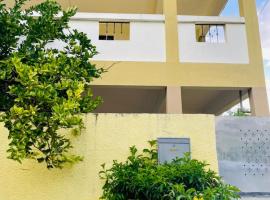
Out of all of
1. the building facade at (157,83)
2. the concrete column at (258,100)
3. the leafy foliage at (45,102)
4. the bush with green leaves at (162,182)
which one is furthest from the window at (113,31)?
the bush with green leaves at (162,182)

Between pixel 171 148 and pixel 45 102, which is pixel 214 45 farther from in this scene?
pixel 45 102

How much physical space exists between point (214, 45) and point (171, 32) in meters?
1.17

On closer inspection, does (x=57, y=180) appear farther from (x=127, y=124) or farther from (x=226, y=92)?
→ (x=226, y=92)

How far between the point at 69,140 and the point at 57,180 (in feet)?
1.78

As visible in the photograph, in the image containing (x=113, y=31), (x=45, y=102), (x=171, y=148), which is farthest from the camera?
(x=113, y=31)

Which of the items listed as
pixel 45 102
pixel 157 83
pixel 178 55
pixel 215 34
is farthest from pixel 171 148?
pixel 215 34

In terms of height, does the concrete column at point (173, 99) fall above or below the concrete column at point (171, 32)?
below

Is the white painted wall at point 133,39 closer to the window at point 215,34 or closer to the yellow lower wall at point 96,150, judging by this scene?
the window at point 215,34

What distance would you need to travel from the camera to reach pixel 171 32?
831 cm

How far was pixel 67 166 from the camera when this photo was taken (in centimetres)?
430

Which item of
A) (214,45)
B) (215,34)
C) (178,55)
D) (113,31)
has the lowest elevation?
(178,55)

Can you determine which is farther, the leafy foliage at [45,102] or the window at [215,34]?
the window at [215,34]

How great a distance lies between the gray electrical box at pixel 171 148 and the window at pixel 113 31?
5.55 m

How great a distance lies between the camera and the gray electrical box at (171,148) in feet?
14.1
